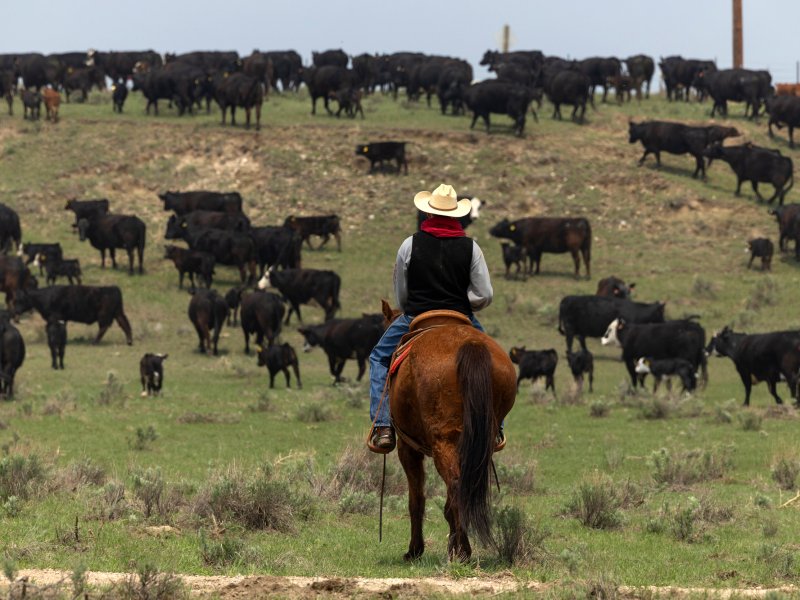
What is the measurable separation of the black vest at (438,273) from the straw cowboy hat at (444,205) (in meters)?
0.17

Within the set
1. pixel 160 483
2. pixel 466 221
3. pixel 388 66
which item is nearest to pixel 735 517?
pixel 160 483

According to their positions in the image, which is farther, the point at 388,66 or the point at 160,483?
the point at 388,66

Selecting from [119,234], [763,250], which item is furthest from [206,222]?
[763,250]

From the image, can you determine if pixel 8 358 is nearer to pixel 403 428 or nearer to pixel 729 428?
pixel 729 428

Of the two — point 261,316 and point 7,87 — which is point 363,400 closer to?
point 261,316

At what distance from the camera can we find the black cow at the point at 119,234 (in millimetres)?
38625

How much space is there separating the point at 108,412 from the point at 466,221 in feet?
75.3

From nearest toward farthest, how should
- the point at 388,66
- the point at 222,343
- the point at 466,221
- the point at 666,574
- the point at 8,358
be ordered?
the point at 666,574, the point at 8,358, the point at 222,343, the point at 466,221, the point at 388,66

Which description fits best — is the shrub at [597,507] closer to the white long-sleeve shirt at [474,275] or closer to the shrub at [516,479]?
the shrub at [516,479]

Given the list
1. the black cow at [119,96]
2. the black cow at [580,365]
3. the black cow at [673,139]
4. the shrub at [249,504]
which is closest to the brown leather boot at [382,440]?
the shrub at [249,504]

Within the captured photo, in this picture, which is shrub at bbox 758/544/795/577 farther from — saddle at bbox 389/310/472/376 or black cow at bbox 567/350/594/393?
black cow at bbox 567/350/594/393

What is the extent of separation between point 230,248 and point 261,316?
7.06 m

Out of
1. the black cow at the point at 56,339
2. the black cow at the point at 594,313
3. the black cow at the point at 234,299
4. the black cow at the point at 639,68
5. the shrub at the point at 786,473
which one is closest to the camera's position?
the shrub at the point at 786,473

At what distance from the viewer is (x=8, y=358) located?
2444cm
